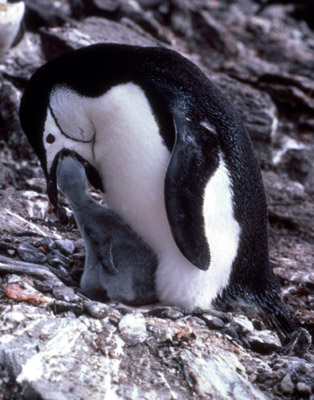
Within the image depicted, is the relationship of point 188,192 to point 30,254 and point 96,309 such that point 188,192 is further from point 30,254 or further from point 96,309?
point 30,254

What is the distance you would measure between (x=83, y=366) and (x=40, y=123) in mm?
1051

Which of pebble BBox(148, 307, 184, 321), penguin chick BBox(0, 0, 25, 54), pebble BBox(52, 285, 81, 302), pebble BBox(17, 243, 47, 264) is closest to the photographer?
pebble BBox(52, 285, 81, 302)

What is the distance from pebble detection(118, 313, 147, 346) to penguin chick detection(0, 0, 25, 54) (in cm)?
293

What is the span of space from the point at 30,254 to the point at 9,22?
2552 mm

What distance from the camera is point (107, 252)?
84.4 inches

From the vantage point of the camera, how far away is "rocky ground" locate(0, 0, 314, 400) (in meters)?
1.61

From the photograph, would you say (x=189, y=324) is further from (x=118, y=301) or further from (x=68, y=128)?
(x=68, y=128)

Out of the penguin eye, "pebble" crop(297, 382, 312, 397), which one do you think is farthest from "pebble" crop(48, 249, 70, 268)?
"pebble" crop(297, 382, 312, 397)

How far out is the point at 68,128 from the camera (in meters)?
2.23

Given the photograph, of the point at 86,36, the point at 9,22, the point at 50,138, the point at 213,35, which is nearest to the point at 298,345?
the point at 50,138

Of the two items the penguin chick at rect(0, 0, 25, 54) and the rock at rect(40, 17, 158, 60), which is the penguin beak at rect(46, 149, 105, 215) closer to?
the rock at rect(40, 17, 158, 60)

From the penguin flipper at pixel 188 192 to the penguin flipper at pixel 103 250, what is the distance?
0.28 m

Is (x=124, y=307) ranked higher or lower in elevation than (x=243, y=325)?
lower

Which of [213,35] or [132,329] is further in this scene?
[213,35]
